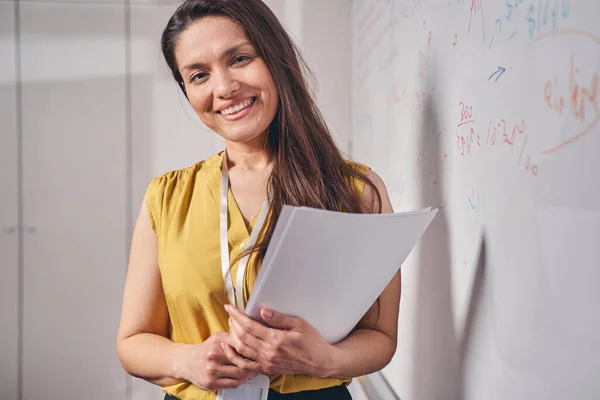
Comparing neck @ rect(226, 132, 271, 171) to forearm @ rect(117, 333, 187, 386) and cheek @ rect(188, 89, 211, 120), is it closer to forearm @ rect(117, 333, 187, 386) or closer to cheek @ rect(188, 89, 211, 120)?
cheek @ rect(188, 89, 211, 120)

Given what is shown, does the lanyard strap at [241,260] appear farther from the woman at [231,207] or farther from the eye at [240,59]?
the eye at [240,59]

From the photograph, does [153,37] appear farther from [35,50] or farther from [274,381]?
[274,381]

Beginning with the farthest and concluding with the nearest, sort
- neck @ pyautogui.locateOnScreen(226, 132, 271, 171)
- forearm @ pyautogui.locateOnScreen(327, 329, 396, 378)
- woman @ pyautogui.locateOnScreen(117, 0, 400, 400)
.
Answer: neck @ pyautogui.locateOnScreen(226, 132, 271, 171)
woman @ pyautogui.locateOnScreen(117, 0, 400, 400)
forearm @ pyautogui.locateOnScreen(327, 329, 396, 378)

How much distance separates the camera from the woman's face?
109 centimetres

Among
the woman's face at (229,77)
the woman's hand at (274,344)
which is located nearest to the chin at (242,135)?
the woman's face at (229,77)

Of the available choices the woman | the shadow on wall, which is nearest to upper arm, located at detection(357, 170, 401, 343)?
the woman

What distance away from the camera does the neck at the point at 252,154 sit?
124 cm

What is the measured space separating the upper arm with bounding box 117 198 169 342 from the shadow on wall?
60 cm

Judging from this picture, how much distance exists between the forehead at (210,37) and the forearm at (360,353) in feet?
2.02

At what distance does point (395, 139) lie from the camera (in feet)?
5.28

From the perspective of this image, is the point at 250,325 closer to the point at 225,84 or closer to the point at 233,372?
the point at 233,372

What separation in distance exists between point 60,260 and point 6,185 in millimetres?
473

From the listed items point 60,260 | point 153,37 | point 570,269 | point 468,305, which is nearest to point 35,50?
point 153,37

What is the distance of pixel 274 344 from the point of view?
0.86m
